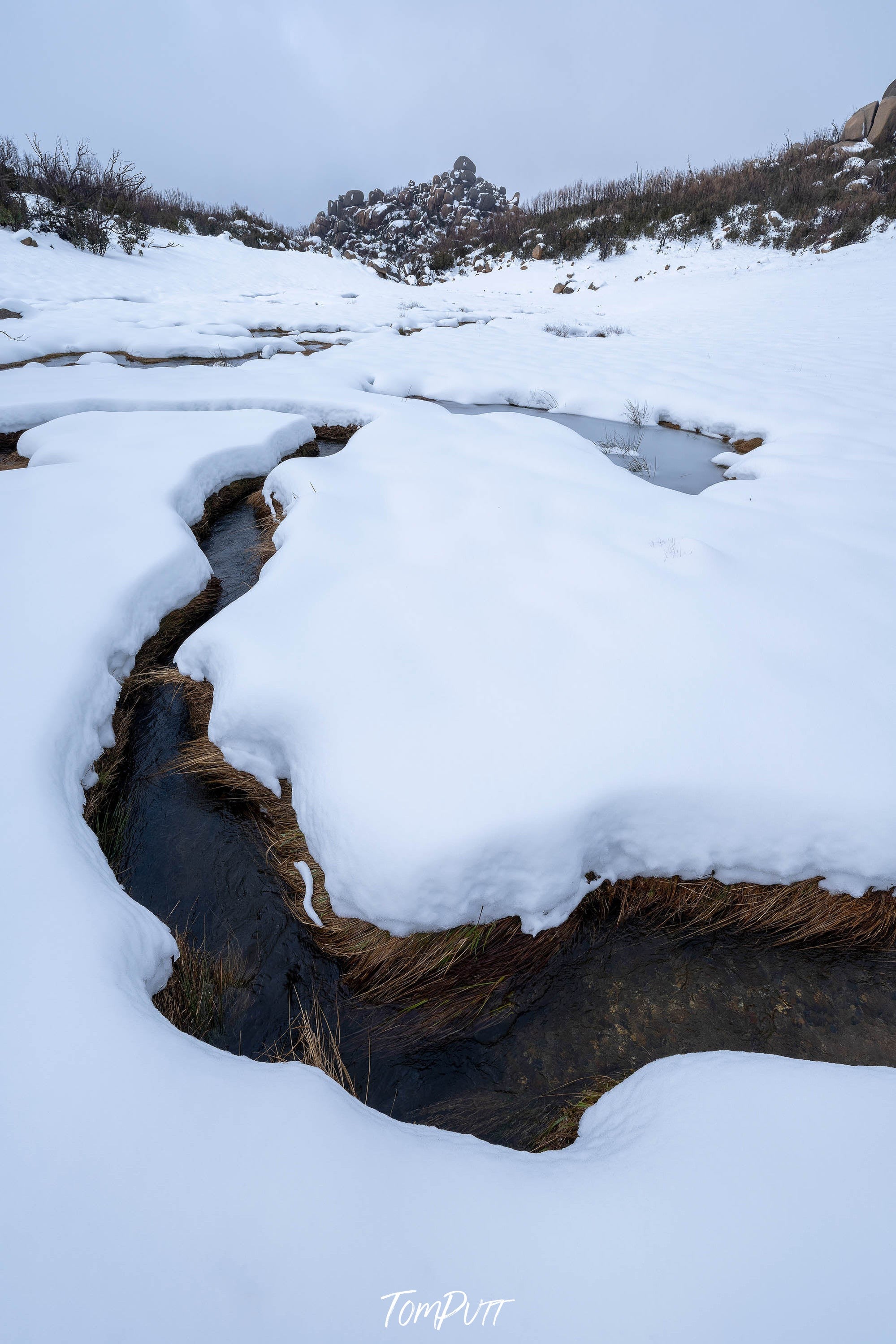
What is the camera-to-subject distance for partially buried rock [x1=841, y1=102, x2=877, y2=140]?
15091 mm

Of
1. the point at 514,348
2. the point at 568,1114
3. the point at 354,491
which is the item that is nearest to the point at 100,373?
the point at 354,491

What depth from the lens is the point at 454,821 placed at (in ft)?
5.44

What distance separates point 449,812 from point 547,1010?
0.70 m

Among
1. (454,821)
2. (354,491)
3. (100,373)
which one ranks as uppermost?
(100,373)

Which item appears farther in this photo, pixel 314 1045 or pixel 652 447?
pixel 652 447

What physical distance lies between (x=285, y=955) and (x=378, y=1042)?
1.36 feet

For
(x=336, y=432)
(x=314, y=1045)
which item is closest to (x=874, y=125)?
(x=336, y=432)

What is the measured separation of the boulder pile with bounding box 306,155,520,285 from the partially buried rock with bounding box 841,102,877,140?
10225 millimetres

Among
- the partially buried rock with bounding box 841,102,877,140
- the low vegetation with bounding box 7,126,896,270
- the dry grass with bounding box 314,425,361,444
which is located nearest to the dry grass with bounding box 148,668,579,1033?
the dry grass with bounding box 314,425,361,444

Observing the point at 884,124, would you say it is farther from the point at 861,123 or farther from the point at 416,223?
the point at 416,223

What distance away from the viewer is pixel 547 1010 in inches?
67.6

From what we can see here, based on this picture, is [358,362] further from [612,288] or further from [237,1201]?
[612,288]

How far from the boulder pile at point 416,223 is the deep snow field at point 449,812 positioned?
696 inches

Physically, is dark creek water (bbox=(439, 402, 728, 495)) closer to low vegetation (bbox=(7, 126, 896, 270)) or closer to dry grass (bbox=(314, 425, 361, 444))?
dry grass (bbox=(314, 425, 361, 444))
